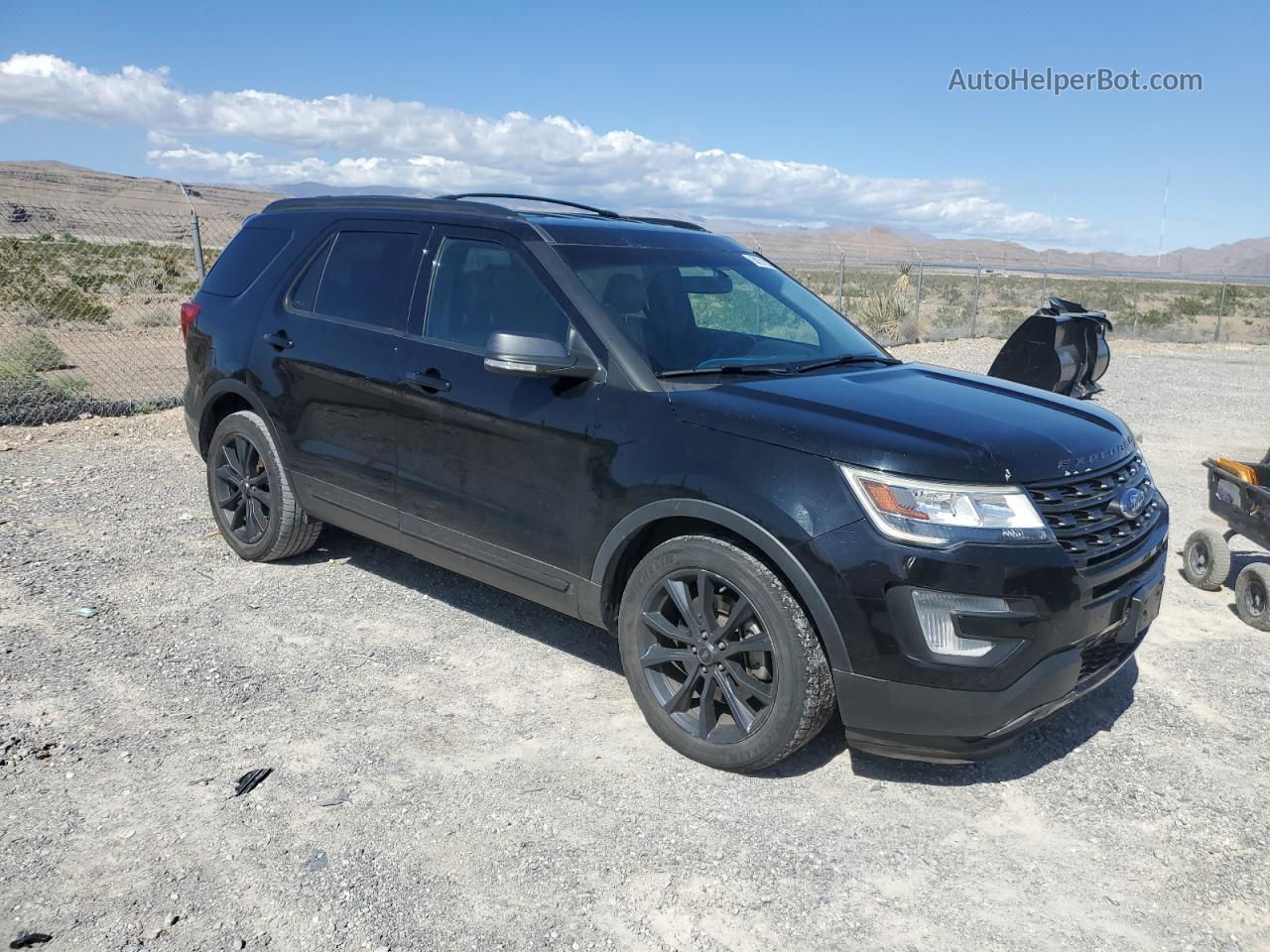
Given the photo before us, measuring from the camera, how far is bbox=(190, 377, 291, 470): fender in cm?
534

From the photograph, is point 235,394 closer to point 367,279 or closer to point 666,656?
point 367,279

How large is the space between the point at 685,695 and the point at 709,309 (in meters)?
1.86

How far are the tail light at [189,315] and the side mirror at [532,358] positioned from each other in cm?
285

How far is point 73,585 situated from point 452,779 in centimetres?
302

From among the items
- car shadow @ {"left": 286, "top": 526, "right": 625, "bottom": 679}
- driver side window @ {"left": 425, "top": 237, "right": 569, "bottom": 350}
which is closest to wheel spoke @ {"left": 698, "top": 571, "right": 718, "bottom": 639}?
car shadow @ {"left": 286, "top": 526, "right": 625, "bottom": 679}

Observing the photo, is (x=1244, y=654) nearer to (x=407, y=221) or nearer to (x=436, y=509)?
(x=436, y=509)

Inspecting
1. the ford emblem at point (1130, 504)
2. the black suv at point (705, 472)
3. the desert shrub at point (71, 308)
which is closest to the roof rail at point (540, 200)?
the black suv at point (705, 472)

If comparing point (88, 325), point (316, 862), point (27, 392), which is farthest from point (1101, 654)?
point (88, 325)

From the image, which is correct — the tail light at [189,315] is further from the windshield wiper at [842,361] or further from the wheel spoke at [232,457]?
the windshield wiper at [842,361]

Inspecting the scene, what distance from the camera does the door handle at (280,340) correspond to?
16.9ft

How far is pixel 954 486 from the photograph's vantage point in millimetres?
3223

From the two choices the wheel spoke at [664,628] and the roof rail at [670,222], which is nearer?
the wheel spoke at [664,628]

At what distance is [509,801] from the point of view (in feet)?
11.5

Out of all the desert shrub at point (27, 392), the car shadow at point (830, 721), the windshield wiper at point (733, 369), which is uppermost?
the windshield wiper at point (733, 369)
